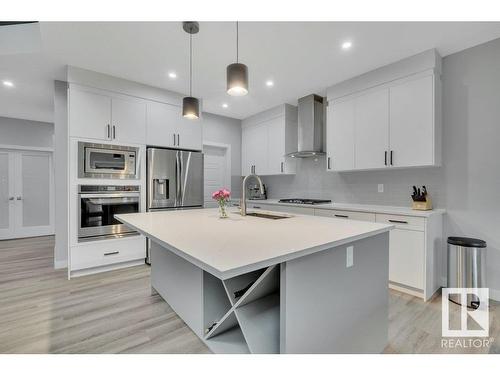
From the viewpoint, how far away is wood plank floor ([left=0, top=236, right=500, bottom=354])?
1.79 meters

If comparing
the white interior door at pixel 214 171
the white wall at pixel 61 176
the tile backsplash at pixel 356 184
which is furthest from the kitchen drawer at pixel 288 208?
the white wall at pixel 61 176

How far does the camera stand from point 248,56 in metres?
2.89

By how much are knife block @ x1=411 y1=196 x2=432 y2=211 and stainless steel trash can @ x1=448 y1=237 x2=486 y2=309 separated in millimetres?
416

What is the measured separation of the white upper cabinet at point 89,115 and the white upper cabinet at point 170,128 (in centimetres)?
55

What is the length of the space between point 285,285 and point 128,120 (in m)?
3.36

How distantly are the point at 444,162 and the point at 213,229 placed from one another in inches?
112

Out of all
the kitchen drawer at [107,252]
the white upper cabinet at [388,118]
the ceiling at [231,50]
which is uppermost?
the ceiling at [231,50]

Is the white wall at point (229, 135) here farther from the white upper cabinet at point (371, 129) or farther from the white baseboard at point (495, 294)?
the white baseboard at point (495, 294)

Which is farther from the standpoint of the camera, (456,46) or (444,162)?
(444,162)

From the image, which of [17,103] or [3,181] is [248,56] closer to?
[17,103]

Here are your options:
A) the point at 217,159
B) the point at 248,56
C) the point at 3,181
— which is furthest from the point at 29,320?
the point at 3,181

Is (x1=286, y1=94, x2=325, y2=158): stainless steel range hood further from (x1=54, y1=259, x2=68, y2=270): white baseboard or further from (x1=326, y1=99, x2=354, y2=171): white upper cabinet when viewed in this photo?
(x1=54, y1=259, x2=68, y2=270): white baseboard

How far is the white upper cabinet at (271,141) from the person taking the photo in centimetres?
462

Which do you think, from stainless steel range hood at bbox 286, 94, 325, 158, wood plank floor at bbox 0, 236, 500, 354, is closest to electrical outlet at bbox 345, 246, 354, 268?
wood plank floor at bbox 0, 236, 500, 354
